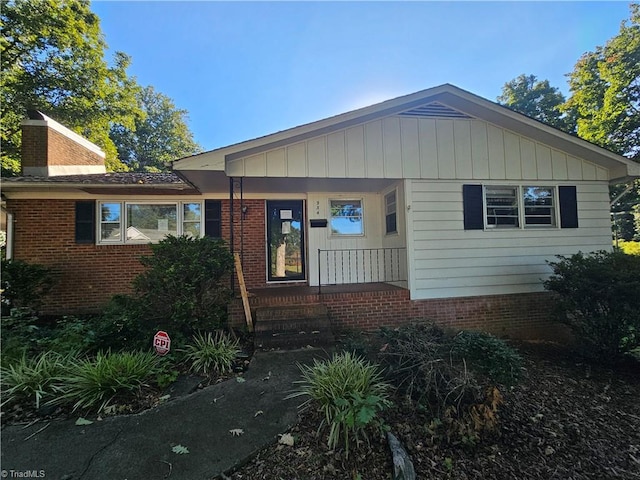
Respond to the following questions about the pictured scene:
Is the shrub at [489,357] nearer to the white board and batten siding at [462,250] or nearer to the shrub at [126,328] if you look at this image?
the white board and batten siding at [462,250]

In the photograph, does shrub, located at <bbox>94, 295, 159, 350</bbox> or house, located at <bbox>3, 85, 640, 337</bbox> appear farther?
house, located at <bbox>3, 85, 640, 337</bbox>

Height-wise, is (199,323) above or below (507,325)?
above

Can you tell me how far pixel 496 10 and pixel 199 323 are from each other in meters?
8.74

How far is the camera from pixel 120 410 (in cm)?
312

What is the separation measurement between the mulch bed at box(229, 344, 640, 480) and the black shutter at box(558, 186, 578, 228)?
418 cm

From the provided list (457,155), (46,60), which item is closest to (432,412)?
(457,155)

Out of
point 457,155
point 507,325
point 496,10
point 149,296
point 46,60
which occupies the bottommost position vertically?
point 507,325

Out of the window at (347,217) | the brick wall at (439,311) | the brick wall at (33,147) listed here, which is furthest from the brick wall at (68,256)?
the brick wall at (439,311)

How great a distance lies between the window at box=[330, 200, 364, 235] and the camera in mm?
7840

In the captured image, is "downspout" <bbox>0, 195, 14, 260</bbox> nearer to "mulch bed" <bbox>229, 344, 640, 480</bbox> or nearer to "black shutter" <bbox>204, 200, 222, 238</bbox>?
"black shutter" <bbox>204, 200, 222, 238</bbox>

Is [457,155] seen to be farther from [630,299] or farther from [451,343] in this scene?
[451,343]

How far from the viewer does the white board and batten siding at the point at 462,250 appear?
6.27m

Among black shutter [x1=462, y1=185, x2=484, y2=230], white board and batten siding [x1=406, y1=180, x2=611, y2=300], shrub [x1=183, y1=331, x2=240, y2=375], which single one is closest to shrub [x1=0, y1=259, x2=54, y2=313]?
shrub [x1=183, y1=331, x2=240, y2=375]

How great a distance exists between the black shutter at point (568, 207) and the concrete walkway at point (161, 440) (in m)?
7.00
